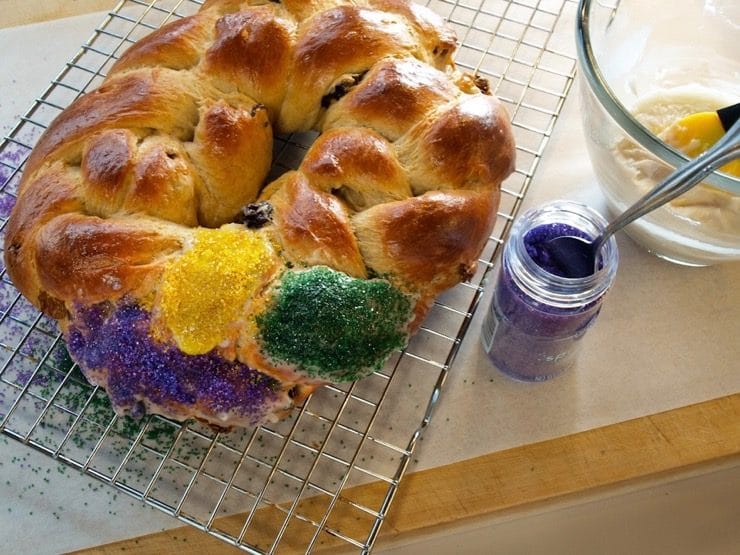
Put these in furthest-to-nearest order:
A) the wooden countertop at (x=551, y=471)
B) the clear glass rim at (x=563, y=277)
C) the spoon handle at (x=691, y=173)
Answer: the wooden countertop at (x=551, y=471)
the clear glass rim at (x=563, y=277)
the spoon handle at (x=691, y=173)

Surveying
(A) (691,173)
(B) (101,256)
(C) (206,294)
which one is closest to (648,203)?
(A) (691,173)

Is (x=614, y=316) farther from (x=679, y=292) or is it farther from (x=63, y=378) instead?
(x=63, y=378)

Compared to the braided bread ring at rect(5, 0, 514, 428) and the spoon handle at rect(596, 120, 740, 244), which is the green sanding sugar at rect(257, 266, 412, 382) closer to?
the braided bread ring at rect(5, 0, 514, 428)

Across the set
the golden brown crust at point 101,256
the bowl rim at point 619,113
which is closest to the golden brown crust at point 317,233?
the golden brown crust at point 101,256

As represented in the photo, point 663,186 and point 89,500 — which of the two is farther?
point 89,500

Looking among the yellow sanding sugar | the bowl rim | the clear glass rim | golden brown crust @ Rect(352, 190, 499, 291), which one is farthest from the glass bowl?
the yellow sanding sugar

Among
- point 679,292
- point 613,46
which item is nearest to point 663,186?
point 679,292

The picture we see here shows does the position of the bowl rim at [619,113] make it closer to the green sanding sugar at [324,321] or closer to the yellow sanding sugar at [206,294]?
the green sanding sugar at [324,321]

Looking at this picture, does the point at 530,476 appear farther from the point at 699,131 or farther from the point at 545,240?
the point at 699,131
